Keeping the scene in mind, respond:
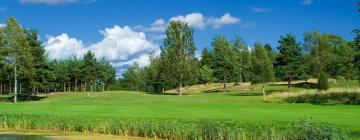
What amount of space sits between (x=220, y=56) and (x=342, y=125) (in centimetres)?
8254

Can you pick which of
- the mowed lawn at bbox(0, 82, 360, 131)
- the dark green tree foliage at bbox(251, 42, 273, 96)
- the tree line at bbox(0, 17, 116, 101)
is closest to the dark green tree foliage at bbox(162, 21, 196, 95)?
the dark green tree foliage at bbox(251, 42, 273, 96)

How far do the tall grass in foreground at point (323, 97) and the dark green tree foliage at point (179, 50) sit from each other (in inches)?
1358

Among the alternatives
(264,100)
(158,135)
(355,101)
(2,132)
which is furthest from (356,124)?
(264,100)

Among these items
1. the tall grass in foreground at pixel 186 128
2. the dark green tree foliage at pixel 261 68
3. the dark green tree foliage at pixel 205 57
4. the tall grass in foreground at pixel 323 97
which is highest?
the dark green tree foliage at pixel 205 57

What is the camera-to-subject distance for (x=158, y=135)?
29.2m

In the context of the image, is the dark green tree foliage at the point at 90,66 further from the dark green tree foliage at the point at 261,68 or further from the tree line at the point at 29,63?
the dark green tree foliage at the point at 261,68

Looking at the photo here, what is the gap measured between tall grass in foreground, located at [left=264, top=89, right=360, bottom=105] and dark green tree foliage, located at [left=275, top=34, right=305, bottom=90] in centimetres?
2949

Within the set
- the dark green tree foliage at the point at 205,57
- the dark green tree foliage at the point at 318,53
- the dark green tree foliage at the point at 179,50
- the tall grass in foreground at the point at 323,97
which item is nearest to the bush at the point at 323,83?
the dark green tree foliage at the point at 318,53

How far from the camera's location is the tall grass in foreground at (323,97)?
57.6m

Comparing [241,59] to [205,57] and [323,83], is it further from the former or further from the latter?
[323,83]

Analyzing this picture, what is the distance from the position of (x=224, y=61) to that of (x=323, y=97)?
49692mm

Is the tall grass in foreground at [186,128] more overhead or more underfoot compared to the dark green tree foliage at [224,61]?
more underfoot

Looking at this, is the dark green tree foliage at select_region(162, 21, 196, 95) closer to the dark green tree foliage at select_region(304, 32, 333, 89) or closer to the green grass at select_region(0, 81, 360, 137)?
the dark green tree foliage at select_region(304, 32, 333, 89)

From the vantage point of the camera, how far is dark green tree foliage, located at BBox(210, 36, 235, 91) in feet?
355
